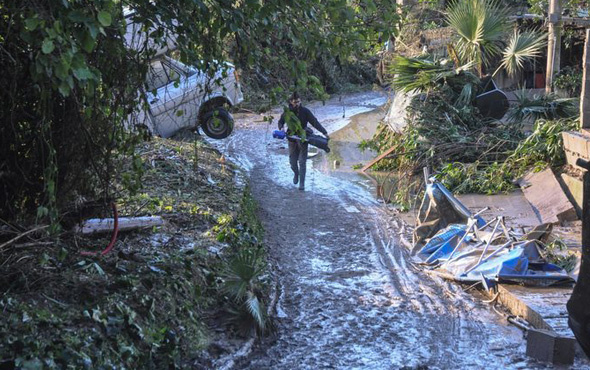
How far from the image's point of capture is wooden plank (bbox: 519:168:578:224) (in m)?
10.0

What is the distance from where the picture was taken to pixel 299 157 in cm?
1366

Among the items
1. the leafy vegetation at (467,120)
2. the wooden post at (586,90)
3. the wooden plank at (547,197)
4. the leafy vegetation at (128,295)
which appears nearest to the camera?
the leafy vegetation at (128,295)

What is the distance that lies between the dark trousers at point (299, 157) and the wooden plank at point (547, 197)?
4.07 meters

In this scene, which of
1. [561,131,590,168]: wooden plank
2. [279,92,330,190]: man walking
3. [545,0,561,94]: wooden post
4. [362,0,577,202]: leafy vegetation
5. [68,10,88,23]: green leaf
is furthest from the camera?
[545,0,561,94]: wooden post

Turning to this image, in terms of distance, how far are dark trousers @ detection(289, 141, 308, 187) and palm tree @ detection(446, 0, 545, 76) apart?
4.14 metres

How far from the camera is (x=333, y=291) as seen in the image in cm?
824

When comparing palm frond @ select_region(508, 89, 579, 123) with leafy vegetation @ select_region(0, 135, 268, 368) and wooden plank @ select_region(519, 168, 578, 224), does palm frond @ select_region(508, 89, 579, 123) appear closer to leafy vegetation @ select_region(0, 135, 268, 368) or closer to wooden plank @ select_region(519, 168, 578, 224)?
wooden plank @ select_region(519, 168, 578, 224)

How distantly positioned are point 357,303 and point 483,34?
8340 millimetres

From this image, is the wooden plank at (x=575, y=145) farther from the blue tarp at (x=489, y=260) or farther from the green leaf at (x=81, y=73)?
the green leaf at (x=81, y=73)

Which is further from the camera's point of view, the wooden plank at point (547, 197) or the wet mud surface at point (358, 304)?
the wooden plank at point (547, 197)

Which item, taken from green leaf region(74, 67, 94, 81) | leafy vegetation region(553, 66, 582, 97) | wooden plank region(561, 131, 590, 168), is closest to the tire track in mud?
wooden plank region(561, 131, 590, 168)

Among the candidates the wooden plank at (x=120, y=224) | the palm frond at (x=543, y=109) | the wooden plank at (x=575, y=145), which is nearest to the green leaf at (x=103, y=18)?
the wooden plank at (x=120, y=224)

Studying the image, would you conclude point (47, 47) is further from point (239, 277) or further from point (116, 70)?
point (239, 277)

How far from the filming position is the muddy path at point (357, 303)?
21.1ft
